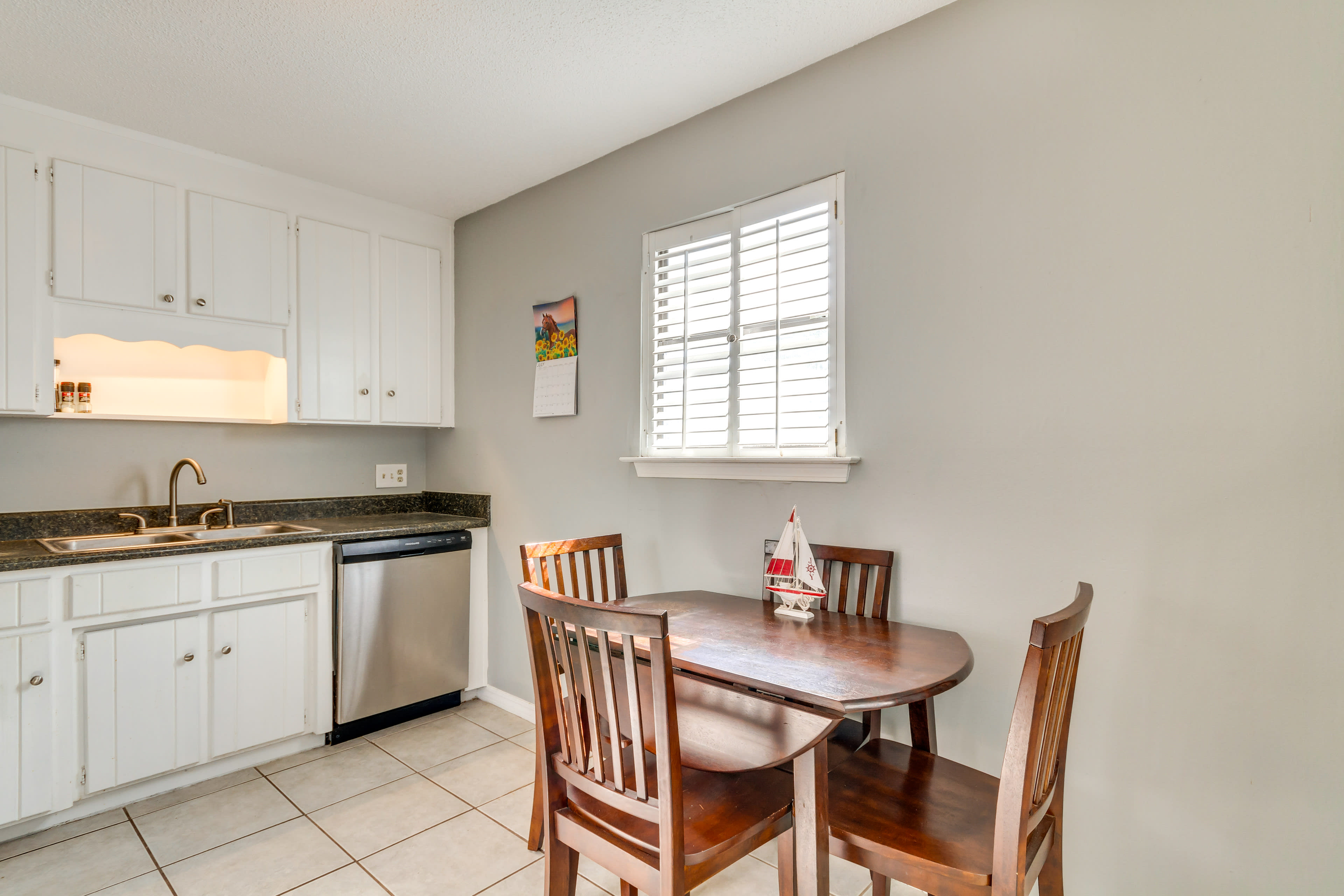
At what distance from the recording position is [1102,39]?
1660mm

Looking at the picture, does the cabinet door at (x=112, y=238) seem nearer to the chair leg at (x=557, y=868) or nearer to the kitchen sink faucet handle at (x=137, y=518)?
the kitchen sink faucet handle at (x=137, y=518)

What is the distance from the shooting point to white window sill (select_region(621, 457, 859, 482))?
209cm

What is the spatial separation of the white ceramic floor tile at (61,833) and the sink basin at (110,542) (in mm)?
929

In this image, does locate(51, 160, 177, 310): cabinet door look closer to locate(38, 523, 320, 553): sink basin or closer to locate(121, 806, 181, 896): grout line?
locate(38, 523, 320, 553): sink basin

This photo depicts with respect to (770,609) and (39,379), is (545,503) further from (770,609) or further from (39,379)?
(39,379)

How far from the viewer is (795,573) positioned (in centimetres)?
197

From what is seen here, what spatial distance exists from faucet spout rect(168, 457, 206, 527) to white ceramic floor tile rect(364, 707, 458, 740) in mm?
1286

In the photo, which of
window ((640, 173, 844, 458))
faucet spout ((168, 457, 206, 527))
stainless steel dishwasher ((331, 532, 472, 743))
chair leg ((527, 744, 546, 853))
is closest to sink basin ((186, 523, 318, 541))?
faucet spout ((168, 457, 206, 527))

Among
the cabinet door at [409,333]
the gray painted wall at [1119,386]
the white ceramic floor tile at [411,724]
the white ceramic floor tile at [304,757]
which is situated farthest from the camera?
the cabinet door at [409,333]

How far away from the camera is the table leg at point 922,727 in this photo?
1.75 m

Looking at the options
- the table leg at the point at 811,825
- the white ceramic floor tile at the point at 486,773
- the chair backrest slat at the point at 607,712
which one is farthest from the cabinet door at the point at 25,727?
the table leg at the point at 811,825

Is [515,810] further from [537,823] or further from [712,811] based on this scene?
[712,811]

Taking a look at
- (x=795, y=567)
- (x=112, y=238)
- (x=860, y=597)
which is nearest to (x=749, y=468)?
(x=795, y=567)

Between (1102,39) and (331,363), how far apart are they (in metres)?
3.21
